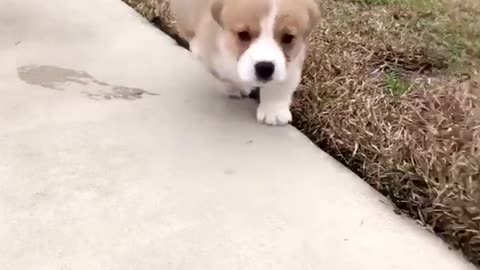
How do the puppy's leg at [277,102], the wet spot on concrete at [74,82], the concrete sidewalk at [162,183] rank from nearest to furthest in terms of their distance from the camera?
the concrete sidewalk at [162,183] → the puppy's leg at [277,102] → the wet spot on concrete at [74,82]

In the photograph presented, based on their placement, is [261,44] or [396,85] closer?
[261,44]

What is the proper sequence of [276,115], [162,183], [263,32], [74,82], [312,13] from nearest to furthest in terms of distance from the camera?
1. [162,183]
2. [263,32]
3. [312,13]
4. [276,115]
5. [74,82]

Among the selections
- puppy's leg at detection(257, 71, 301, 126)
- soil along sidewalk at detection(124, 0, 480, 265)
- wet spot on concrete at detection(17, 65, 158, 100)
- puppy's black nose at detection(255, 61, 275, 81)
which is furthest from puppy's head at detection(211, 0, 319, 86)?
wet spot on concrete at detection(17, 65, 158, 100)

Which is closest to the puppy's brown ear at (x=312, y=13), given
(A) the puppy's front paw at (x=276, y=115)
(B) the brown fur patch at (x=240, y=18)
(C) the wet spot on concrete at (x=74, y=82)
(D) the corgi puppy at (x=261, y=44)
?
(D) the corgi puppy at (x=261, y=44)

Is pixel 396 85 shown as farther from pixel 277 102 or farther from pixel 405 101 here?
pixel 277 102

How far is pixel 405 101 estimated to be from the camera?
9.16 feet

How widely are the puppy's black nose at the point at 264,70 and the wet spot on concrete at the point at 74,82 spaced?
21.8 inches

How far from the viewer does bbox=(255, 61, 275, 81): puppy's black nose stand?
96.0 inches

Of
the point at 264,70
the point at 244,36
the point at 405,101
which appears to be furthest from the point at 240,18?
the point at 405,101

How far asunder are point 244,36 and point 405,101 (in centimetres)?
62

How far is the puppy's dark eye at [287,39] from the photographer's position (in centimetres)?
247

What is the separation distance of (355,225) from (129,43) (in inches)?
55.5

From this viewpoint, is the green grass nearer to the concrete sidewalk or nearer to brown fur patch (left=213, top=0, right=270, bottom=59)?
the concrete sidewalk

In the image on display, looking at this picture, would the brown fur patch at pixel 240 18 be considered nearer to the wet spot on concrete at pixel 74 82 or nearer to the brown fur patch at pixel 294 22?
the brown fur patch at pixel 294 22
